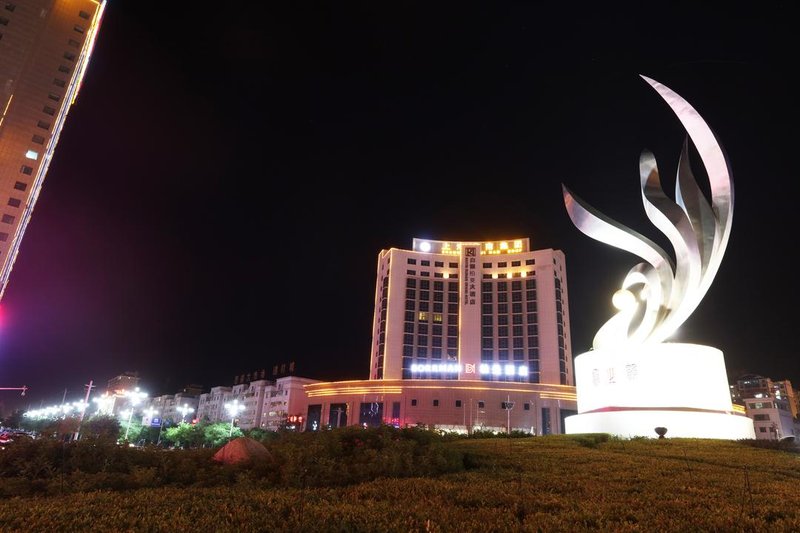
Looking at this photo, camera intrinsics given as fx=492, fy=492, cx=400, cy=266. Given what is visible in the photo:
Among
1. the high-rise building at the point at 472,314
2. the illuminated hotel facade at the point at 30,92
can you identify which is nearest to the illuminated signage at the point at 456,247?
the high-rise building at the point at 472,314

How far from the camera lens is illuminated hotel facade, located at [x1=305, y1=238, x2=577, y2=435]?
6300cm

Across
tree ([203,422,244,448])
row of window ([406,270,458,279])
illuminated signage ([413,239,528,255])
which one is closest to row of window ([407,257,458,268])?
row of window ([406,270,458,279])

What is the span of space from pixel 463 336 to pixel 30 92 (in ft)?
204

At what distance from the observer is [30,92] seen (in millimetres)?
54844

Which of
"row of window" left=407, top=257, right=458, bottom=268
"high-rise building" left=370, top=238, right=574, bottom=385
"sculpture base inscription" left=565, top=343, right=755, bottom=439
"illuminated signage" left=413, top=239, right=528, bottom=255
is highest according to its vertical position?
"illuminated signage" left=413, top=239, right=528, bottom=255

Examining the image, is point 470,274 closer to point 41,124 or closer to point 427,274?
point 427,274

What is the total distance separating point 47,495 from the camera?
8.36 metres

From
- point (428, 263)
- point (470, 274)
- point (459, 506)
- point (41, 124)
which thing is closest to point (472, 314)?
point (470, 274)

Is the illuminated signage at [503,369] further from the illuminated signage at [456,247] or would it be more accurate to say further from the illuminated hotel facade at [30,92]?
the illuminated hotel facade at [30,92]

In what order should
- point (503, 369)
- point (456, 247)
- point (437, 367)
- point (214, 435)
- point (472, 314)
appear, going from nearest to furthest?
point (214, 435)
point (437, 367)
point (503, 369)
point (472, 314)
point (456, 247)

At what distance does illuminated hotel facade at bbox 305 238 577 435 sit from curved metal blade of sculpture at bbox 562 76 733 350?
34787 millimetres

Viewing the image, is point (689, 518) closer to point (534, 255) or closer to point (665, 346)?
point (665, 346)

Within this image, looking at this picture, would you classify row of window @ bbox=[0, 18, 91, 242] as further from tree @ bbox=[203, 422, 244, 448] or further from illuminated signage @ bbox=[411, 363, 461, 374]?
illuminated signage @ bbox=[411, 363, 461, 374]

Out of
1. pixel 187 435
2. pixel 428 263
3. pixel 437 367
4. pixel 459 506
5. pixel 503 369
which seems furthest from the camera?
pixel 428 263
